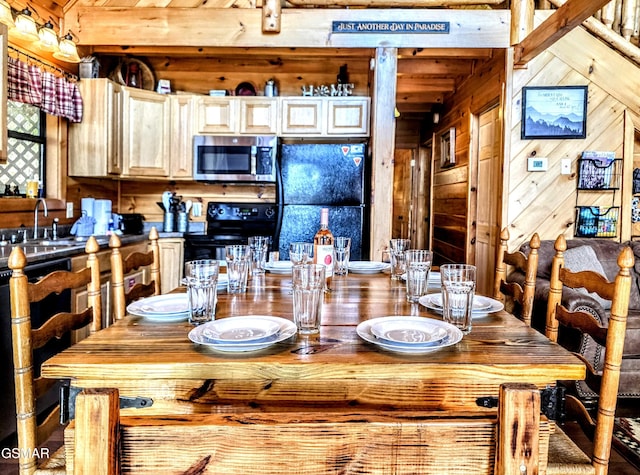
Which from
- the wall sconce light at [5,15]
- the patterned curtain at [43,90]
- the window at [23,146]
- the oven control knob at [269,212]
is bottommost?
the oven control knob at [269,212]

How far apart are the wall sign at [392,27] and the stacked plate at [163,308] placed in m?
2.88

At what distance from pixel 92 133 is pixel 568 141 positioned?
3849 mm

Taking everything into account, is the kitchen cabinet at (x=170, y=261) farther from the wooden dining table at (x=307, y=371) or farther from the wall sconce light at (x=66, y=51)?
the wooden dining table at (x=307, y=371)

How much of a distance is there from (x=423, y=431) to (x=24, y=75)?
11.6 feet

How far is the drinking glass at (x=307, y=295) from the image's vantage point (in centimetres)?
116

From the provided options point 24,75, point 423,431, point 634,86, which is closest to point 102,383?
point 423,431

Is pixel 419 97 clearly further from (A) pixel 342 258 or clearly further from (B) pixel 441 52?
(A) pixel 342 258

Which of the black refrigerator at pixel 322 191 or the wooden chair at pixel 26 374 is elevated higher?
the black refrigerator at pixel 322 191

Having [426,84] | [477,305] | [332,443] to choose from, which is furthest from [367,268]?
[426,84]

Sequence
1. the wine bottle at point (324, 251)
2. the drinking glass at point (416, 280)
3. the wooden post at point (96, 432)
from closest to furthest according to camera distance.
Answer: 1. the wooden post at point (96, 432)
2. the drinking glass at point (416, 280)
3. the wine bottle at point (324, 251)

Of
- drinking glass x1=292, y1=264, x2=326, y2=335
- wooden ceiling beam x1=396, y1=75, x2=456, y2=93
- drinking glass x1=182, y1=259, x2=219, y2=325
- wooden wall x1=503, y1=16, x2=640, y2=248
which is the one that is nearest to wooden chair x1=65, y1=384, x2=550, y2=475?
drinking glass x1=292, y1=264, x2=326, y2=335

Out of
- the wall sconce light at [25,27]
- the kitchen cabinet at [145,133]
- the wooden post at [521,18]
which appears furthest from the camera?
the kitchen cabinet at [145,133]

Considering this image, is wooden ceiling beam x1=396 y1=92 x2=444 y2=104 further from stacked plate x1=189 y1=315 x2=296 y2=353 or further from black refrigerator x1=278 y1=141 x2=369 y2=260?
stacked plate x1=189 y1=315 x2=296 y2=353

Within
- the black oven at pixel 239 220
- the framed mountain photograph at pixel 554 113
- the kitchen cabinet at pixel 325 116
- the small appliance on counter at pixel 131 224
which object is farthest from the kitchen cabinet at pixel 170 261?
the framed mountain photograph at pixel 554 113
